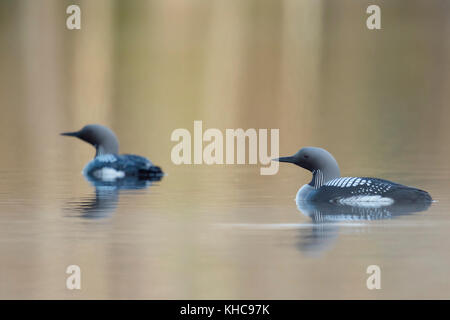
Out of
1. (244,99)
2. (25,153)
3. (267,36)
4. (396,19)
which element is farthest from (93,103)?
(396,19)

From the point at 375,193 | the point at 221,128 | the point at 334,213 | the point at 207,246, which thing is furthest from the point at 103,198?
the point at 221,128

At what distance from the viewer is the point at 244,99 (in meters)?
22.8

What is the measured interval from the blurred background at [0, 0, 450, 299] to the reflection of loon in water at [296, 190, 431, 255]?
0.46 ft

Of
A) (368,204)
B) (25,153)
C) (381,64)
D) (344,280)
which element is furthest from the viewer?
(381,64)

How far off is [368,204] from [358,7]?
4427 centimetres

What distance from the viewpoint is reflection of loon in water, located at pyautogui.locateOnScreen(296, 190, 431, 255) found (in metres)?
7.77

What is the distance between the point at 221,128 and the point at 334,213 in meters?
8.44

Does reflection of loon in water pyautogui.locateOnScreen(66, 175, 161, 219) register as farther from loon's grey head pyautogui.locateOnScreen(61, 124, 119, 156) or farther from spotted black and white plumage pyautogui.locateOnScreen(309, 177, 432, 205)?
spotted black and white plumage pyautogui.locateOnScreen(309, 177, 432, 205)

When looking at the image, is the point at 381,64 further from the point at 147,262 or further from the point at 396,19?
the point at 147,262

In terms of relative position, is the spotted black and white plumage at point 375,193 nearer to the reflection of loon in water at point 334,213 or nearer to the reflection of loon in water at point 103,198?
the reflection of loon in water at point 334,213

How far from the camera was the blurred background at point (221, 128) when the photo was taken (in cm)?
675

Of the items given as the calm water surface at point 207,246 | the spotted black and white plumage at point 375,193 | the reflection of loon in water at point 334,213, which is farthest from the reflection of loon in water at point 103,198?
the spotted black and white plumage at point 375,193

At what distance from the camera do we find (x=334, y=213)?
8938mm

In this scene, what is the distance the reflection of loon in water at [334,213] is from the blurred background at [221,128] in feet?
0.46
